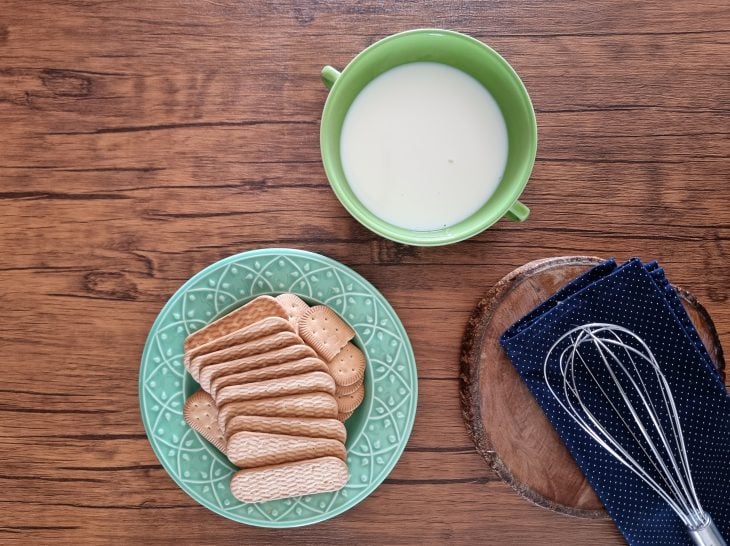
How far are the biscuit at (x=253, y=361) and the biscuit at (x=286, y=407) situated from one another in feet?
0.11

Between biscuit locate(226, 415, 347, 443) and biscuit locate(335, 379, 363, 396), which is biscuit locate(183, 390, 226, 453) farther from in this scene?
biscuit locate(335, 379, 363, 396)

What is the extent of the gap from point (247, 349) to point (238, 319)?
0.11 ft

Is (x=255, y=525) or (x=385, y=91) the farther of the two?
(x=255, y=525)

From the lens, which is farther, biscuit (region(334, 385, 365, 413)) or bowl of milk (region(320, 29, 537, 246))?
biscuit (region(334, 385, 365, 413))

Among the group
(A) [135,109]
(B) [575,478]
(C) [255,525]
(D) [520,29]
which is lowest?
(C) [255,525]

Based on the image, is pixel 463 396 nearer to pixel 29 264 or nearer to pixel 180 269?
pixel 180 269

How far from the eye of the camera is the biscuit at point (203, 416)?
0.72 meters

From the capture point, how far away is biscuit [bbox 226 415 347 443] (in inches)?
27.7

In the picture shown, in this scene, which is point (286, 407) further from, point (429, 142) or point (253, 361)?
point (429, 142)

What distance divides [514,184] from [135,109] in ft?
1.46

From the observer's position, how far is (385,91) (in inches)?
24.6

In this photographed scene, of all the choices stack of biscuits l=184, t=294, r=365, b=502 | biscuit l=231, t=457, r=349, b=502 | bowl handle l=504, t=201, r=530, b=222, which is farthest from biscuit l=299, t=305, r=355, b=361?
bowl handle l=504, t=201, r=530, b=222

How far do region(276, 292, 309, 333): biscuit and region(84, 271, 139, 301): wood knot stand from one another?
19 centimetres

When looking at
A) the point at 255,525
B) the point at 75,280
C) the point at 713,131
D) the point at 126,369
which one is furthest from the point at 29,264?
the point at 713,131
